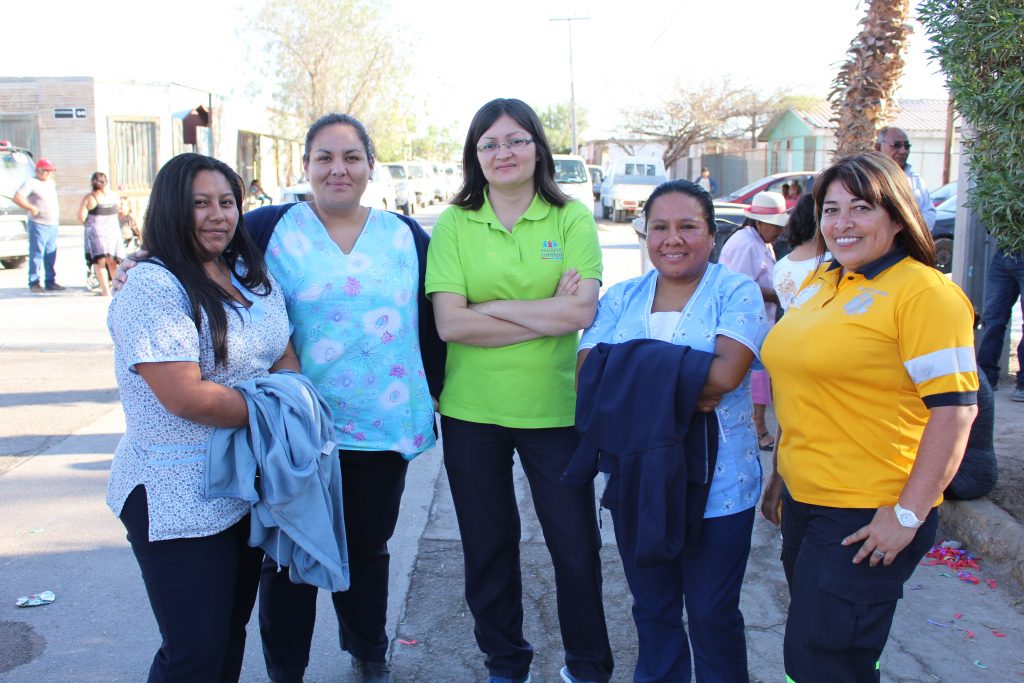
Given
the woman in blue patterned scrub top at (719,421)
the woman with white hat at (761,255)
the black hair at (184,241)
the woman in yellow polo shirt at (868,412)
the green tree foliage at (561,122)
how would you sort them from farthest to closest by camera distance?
the green tree foliage at (561,122), the woman with white hat at (761,255), the woman in blue patterned scrub top at (719,421), the black hair at (184,241), the woman in yellow polo shirt at (868,412)

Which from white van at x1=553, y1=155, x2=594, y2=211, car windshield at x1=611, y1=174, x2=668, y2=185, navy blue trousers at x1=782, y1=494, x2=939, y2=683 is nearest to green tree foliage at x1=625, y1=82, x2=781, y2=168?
car windshield at x1=611, y1=174, x2=668, y2=185

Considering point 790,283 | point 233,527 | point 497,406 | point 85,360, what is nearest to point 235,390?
point 233,527

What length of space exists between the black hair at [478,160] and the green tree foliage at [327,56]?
35669 mm

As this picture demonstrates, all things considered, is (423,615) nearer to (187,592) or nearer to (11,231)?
(187,592)

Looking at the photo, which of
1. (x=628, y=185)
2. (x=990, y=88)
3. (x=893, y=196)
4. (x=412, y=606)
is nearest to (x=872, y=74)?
(x=990, y=88)

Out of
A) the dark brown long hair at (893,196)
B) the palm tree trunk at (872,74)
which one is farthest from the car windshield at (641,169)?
the dark brown long hair at (893,196)

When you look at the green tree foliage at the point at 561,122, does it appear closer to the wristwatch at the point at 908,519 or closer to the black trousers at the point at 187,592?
the black trousers at the point at 187,592

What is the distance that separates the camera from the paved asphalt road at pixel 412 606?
11.4 feet

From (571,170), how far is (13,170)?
43.1ft

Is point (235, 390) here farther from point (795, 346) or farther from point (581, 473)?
point (795, 346)

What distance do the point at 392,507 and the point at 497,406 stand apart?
1.89 ft

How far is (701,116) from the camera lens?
4462 cm

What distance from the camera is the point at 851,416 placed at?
2391 millimetres

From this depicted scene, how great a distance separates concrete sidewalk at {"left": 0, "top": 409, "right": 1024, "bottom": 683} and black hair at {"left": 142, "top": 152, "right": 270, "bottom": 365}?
5.26ft
